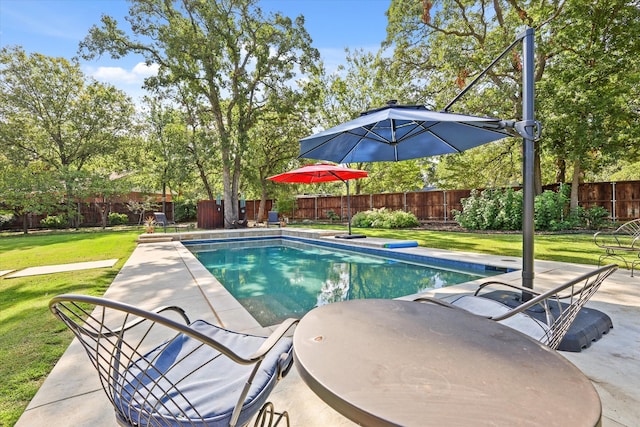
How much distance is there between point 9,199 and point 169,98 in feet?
27.2

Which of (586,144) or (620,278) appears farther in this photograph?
(586,144)

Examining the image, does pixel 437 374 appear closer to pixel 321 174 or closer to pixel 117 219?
pixel 321 174

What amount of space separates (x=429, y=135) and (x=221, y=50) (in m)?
12.1

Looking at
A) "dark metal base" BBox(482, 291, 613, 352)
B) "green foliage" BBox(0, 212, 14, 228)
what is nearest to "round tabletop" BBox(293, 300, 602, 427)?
"dark metal base" BBox(482, 291, 613, 352)

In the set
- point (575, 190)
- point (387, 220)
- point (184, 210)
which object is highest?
point (575, 190)

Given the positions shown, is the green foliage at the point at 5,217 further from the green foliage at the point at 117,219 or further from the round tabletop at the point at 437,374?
the round tabletop at the point at 437,374

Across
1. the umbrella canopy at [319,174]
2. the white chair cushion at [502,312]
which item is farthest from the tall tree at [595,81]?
the white chair cushion at [502,312]

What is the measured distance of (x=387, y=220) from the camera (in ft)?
46.7

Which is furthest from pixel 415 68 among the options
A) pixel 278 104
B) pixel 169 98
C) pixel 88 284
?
pixel 88 284

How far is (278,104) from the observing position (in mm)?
14031

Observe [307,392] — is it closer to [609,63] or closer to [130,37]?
[609,63]

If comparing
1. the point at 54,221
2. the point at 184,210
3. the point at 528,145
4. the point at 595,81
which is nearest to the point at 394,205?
the point at 595,81

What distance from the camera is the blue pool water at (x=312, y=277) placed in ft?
15.3

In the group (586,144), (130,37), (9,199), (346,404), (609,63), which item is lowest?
(346,404)
